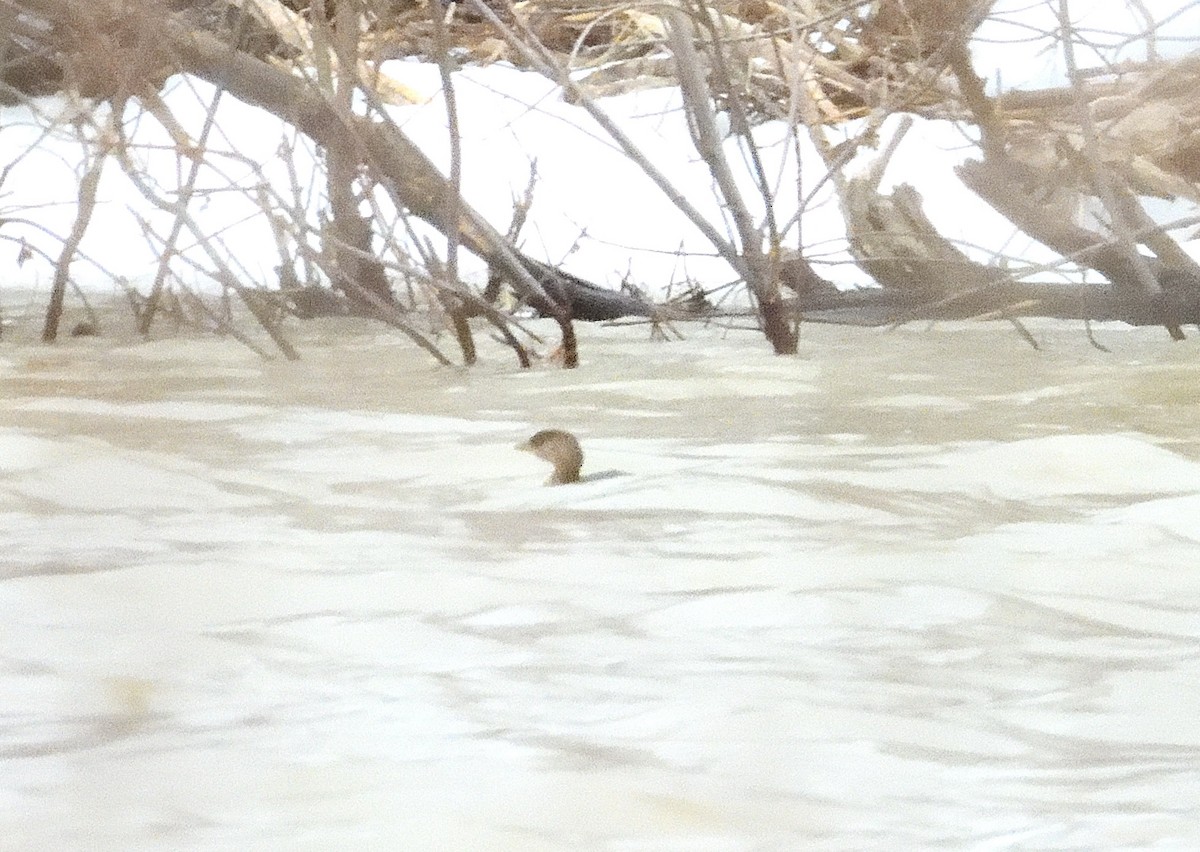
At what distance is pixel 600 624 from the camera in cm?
75

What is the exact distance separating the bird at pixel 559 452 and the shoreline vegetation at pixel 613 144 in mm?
558

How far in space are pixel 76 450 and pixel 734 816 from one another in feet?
2.72

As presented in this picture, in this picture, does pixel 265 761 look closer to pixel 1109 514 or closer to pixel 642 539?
pixel 642 539

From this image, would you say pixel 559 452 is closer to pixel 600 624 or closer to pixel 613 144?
pixel 600 624

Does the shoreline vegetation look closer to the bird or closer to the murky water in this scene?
the murky water

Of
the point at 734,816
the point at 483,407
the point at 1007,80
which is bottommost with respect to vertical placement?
the point at 734,816

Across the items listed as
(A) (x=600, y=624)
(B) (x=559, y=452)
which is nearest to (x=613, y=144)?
(B) (x=559, y=452)

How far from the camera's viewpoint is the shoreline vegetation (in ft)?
5.66

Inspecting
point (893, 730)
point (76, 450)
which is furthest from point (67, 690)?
point (76, 450)

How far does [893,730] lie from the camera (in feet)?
1.93

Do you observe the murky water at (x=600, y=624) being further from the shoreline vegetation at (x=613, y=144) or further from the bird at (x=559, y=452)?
the shoreline vegetation at (x=613, y=144)

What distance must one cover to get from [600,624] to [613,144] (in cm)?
117

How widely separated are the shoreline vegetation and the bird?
1.83 feet

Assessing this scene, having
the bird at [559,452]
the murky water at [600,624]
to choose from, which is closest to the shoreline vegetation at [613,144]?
the murky water at [600,624]
